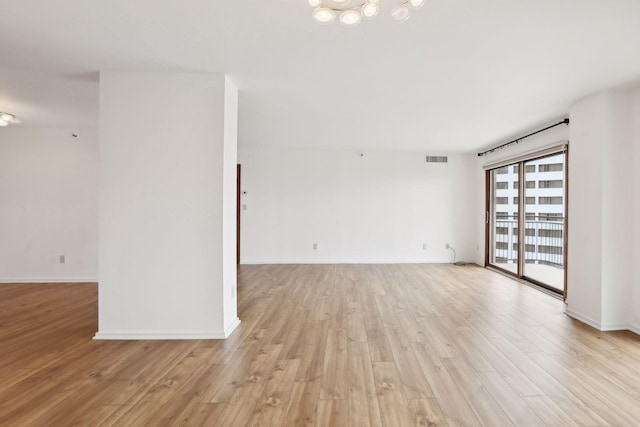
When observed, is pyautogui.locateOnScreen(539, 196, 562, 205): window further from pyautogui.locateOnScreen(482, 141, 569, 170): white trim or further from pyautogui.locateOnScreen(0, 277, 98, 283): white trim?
pyautogui.locateOnScreen(0, 277, 98, 283): white trim

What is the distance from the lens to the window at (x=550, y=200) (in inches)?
161

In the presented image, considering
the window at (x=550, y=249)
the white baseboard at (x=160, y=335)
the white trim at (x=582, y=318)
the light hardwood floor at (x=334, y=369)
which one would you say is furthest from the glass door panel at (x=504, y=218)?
the white baseboard at (x=160, y=335)

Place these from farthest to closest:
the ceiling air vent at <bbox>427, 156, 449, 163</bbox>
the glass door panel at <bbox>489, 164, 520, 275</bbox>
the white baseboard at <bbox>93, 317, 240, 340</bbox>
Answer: the ceiling air vent at <bbox>427, 156, 449, 163</bbox>, the glass door panel at <bbox>489, 164, 520, 275</bbox>, the white baseboard at <bbox>93, 317, 240, 340</bbox>

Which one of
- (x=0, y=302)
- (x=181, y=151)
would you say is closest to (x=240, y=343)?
(x=181, y=151)

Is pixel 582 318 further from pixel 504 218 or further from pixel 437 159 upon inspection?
pixel 437 159

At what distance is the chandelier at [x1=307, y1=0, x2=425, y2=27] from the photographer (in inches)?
59.2

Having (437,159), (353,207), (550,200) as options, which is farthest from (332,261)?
(550,200)

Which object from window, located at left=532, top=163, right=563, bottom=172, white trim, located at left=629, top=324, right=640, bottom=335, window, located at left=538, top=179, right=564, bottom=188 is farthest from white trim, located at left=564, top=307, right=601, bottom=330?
window, located at left=532, top=163, right=563, bottom=172

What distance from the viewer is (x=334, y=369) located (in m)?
2.08

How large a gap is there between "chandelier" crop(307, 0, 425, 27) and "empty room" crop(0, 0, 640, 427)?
0.01 m

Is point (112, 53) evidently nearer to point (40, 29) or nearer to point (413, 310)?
point (40, 29)

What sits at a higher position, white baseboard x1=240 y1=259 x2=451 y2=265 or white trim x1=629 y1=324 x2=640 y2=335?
white baseboard x1=240 y1=259 x2=451 y2=265

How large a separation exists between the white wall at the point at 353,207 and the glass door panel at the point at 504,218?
0.53 meters

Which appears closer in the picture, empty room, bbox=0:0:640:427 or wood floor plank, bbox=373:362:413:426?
wood floor plank, bbox=373:362:413:426
